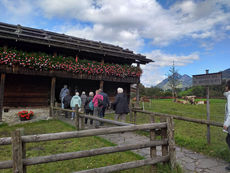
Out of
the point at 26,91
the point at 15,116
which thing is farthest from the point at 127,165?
the point at 26,91

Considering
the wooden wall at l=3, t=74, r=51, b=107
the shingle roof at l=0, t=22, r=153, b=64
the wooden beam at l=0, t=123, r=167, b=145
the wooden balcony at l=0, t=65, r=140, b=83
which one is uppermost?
the shingle roof at l=0, t=22, r=153, b=64

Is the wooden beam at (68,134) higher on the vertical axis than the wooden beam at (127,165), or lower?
higher

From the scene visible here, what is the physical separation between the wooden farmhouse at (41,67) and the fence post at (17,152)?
28.8 ft

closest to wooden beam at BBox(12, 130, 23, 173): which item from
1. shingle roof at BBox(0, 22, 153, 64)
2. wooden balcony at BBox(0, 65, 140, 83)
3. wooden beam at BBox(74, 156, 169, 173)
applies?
wooden beam at BBox(74, 156, 169, 173)

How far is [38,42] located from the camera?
10914mm

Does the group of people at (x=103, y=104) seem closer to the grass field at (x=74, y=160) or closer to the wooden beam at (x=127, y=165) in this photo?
the grass field at (x=74, y=160)

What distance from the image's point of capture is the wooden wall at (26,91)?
12211 millimetres

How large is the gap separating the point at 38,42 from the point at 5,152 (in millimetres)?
7436

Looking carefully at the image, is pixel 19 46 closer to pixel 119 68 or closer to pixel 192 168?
pixel 119 68

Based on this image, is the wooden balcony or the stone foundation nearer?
the wooden balcony

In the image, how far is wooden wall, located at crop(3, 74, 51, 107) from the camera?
1221 centimetres

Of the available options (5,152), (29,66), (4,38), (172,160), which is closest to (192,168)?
(172,160)

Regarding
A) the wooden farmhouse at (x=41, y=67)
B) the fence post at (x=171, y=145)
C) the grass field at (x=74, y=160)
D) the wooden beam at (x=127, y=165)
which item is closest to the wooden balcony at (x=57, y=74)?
the wooden farmhouse at (x=41, y=67)

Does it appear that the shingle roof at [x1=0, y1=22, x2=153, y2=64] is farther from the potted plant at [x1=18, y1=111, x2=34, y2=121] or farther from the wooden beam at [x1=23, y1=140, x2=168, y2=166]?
the wooden beam at [x1=23, y1=140, x2=168, y2=166]
